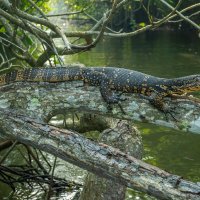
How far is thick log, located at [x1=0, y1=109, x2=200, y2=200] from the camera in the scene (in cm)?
357

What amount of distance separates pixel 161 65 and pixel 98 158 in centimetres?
2068

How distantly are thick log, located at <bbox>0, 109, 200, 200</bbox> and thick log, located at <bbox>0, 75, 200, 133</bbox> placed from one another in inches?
14.0

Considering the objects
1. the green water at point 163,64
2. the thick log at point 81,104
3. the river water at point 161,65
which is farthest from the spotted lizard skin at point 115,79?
the green water at point 163,64

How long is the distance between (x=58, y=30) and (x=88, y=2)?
359cm

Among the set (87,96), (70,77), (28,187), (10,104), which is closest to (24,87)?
(10,104)

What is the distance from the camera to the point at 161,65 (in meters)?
24.1

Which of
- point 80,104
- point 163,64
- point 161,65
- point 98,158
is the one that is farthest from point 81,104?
point 163,64

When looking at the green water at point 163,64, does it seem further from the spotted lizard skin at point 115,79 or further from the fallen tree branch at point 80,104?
the fallen tree branch at point 80,104

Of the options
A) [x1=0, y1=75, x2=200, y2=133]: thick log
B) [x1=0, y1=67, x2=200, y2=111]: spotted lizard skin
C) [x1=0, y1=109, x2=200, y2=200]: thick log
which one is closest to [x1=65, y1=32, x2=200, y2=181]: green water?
[x1=0, y1=67, x2=200, y2=111]: spotted lizard skin

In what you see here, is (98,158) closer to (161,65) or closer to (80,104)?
(80,104)

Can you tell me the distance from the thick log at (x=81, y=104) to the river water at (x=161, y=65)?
349 cm

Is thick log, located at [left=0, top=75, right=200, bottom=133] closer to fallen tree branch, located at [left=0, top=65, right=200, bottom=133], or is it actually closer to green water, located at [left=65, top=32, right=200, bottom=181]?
fallen tree branch, located at [left=0, top=65, right=200, bottom=133]

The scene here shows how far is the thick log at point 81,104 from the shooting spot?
4.46 meters

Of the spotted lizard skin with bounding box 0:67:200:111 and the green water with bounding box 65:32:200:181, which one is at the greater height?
the spotted lizard skin with bounding box 0:67:200:111
